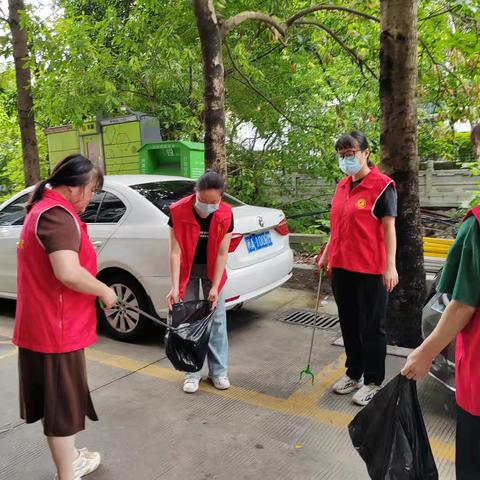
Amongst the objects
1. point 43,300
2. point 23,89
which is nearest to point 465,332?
point 43,300

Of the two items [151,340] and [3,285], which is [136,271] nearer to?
Result: [151,340]

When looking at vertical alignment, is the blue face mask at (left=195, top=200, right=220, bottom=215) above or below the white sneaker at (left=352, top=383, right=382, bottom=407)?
above

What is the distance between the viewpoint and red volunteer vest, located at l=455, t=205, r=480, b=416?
61.5 inches

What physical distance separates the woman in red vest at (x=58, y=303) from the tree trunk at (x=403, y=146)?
270 cm

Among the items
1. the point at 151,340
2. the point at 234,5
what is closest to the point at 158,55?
the point at 234,5

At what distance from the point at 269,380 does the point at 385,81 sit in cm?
265

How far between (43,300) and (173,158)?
5.00 metres

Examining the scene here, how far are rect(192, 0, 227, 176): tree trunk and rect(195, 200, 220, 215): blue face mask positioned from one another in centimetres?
208

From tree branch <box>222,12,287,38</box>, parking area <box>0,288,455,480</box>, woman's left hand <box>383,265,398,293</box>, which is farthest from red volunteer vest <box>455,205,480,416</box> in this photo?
tree branch <box>222,12,287,38</box>

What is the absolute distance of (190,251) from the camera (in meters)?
3.43

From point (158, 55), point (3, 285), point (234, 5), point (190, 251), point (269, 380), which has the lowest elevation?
point (269, 380)

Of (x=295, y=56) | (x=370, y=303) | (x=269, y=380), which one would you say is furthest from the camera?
(x=295, y=56)

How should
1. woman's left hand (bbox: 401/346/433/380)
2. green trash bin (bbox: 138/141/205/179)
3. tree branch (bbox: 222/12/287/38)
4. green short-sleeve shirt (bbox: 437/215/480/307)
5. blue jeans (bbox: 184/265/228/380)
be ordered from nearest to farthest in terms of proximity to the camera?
green short-sleeve shirt (bbox: 437/215/480/307), woman's left hand (bbox: 401/346/433/380), blue jeans (bbox: 184/265/228/380), tree branch (bbox: 222/12/287/38), green trash bin (bbox: 138/141/205/179)

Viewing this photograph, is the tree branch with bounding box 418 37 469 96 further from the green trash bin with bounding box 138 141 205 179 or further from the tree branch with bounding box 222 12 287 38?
the green trash bin with bounding box 138 141 205 179
